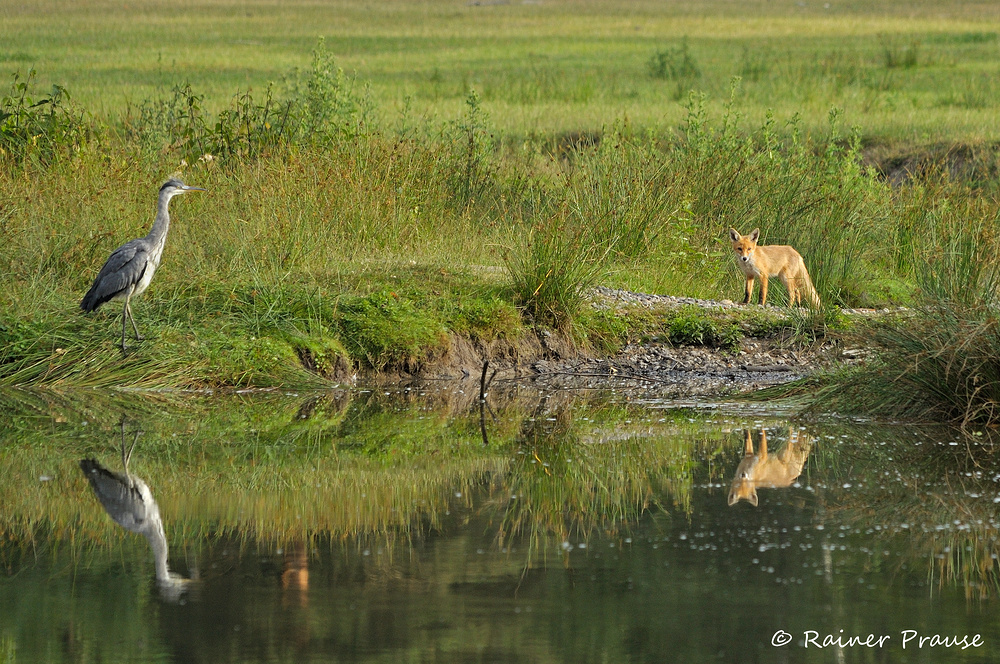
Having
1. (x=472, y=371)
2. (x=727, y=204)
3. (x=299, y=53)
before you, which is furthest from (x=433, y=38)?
(x=472, y=371)

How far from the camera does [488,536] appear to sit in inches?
256

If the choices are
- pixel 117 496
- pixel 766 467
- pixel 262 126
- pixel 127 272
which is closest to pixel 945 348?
pixel 766 467

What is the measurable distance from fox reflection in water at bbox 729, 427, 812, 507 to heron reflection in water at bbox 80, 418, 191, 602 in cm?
308

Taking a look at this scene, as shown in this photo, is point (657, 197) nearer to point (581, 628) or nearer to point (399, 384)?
point (399, 384)

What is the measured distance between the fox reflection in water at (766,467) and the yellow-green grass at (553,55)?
30.9 feet

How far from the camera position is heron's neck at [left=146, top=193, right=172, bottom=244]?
32.7ft

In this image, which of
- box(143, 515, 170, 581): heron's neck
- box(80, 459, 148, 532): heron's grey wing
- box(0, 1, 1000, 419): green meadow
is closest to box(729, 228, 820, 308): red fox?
box(0, 1, 1000, 419): green meadow

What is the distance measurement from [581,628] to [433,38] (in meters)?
44.6

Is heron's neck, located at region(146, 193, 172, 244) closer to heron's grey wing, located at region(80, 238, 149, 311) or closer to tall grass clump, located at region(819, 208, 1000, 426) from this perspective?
heron's grey wing, located at region(80, 238, 149, 311)

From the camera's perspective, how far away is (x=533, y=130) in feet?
66.2

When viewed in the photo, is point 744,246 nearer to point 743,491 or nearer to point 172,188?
point 743,491

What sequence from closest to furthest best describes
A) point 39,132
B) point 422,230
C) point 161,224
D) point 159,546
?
point 159,546 → point 161,224 → point 422,230 → point 39,132

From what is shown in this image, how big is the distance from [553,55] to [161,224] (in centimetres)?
3103

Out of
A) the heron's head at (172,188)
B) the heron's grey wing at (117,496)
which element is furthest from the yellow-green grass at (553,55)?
the heron's grey wing at (117,496)
